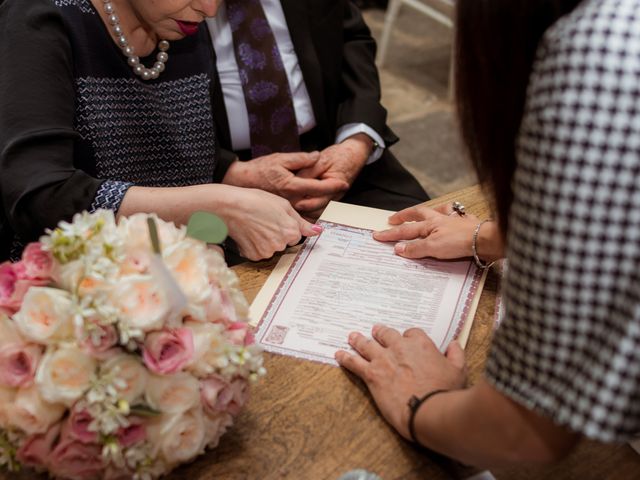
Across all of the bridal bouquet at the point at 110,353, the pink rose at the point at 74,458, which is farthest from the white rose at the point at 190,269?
the pink rose at the point at 74,458

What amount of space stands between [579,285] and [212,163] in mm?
1089

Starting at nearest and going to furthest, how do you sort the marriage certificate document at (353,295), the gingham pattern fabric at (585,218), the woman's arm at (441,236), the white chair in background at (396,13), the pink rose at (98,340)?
the gingham pattern fabric at (585,218) → the pink rose at (98,340) → the marriage certificate document at (353,295) → the woman's arm at (441,236) → the white chair in background at (396,13)

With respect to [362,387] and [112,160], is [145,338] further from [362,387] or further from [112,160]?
[112,160]

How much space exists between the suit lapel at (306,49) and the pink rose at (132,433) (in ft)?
3.72

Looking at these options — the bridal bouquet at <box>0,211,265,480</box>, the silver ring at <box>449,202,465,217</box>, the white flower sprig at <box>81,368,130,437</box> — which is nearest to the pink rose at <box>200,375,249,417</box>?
the bridal bouquet at <box>0,211,265,480</box>

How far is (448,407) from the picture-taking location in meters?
0.96

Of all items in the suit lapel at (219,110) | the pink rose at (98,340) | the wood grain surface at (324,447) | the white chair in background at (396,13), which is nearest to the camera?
the pink rose at (98,340)

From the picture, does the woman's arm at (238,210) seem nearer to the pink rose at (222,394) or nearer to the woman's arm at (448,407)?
the woman's arm at (448,407)

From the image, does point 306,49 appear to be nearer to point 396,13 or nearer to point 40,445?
point 40,445

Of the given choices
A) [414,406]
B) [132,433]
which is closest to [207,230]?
[132,433]

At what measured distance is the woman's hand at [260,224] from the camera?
4.48 feet

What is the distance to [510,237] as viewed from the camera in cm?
85

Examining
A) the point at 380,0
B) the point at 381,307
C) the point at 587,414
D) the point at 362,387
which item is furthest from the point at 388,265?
the point at 380,0

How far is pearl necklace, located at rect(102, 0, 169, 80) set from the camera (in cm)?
146
